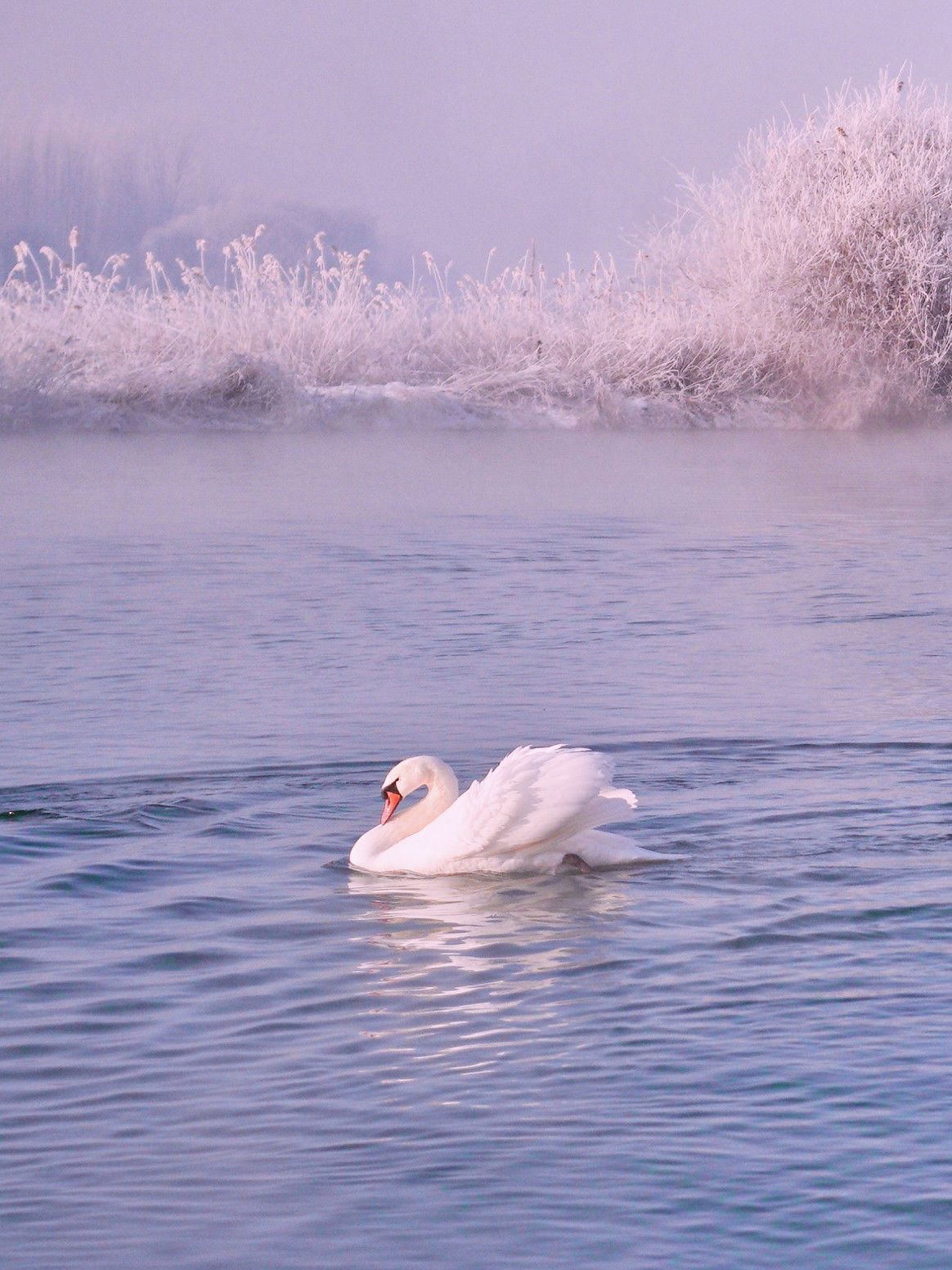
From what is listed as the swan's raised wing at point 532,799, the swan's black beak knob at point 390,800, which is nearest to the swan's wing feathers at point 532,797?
the swan's raised wing at point 532,799

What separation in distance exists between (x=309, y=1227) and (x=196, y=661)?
7228 mm

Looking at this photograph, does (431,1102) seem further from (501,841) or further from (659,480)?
(659,480)

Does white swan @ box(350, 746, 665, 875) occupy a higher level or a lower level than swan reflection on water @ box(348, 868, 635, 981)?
higher

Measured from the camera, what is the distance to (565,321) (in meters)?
33.8

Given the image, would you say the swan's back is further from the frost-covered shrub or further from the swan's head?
the frost-covered shrub

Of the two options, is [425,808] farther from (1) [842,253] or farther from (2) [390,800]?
(1) [842,253]

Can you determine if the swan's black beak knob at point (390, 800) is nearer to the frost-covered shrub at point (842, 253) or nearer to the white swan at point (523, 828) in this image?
the white swan at point (523, 828)

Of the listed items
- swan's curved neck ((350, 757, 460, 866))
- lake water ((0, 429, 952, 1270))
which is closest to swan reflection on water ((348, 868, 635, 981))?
lake water ((0, 429, 952, 1270))

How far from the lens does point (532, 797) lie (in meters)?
6.67

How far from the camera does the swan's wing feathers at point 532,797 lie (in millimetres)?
6648

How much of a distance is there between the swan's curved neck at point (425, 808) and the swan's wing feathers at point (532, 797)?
314 millimetres

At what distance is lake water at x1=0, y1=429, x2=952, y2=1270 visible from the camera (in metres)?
3.94

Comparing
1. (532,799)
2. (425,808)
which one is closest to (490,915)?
(532,799)

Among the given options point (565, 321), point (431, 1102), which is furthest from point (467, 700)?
point (565, 321)
